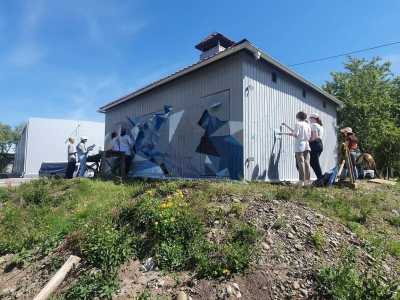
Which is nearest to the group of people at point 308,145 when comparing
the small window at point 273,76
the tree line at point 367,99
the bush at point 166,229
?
the small window at point 273,76

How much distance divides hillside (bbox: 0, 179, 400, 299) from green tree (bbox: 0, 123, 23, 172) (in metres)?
47.0

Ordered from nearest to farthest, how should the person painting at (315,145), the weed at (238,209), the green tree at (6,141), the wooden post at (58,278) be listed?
the wooden post at (58,278)
the weed at (238,209)
the person painting at (315,145)
the green tree at (6,141)

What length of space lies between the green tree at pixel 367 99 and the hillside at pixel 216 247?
15641 millimetres

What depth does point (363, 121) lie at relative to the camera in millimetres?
22219

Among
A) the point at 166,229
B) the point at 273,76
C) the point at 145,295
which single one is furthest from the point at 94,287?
the point at 273,76

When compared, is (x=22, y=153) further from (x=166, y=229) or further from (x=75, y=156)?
(x=166, y=229)

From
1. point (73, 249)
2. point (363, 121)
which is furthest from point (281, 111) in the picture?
point (363, 121)

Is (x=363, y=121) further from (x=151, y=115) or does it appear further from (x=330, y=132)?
(x=151, y=115)

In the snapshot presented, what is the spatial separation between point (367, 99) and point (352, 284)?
2218 cm

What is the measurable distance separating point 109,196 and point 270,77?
646 cm

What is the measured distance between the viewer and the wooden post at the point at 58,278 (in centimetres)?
456

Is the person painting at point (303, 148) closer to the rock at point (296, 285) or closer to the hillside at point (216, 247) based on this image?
the hillside at point (216, 247)

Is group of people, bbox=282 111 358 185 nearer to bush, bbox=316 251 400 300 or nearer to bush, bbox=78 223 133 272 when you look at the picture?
bush, bbox=316 251 400 300

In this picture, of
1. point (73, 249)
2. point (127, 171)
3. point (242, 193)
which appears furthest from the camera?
point (127, 171)
